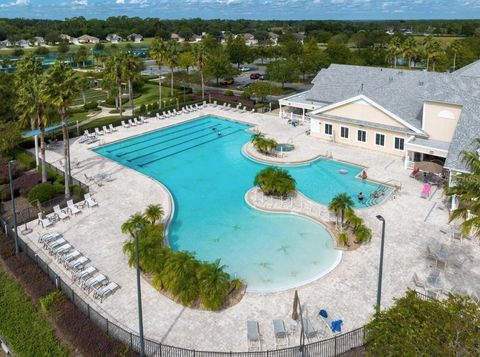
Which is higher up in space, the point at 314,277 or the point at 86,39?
the point at 86,39

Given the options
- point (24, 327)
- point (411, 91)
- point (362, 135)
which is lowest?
point (24, 327)

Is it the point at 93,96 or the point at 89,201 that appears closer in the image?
the point at 89,201

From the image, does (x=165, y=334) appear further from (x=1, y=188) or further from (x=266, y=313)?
(x=1, y=188)

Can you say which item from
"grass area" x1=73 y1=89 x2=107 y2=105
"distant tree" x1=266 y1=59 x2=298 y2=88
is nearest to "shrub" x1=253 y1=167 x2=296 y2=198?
"distant tree" x1=266 y1=59 x2=298 y2=88

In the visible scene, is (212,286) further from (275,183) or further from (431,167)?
(431,167)

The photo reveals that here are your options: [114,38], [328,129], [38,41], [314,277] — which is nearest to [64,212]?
[314,277]

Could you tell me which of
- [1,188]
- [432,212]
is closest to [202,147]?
[1,188]
